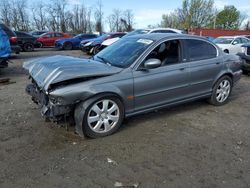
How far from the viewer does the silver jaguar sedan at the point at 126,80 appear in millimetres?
4332

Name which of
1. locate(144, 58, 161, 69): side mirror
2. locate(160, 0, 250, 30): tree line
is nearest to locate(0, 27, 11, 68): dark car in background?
locate(144, 58, 161, 69): side mirror

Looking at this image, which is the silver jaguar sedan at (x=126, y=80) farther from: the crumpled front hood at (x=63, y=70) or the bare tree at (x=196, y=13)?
the bare tree at (x=196, y=13)

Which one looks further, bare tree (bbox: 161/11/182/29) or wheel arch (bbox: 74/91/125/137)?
bare tree (bbox: 161/11/182/29)

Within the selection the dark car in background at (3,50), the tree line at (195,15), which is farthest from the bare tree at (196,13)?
the dark car in background at (3,50)

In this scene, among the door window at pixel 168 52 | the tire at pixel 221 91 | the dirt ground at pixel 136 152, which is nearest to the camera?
the dirt ground at pixel 136 152

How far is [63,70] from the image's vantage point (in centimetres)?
430

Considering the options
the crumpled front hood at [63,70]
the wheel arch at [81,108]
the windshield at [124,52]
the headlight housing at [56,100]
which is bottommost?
the wheel arch at [81,108]

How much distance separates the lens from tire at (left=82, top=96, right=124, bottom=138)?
446 cm

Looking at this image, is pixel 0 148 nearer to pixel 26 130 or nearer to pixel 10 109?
pixel 26 130

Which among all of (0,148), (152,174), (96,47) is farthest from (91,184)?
(96,47)

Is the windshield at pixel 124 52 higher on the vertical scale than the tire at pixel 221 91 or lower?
higher

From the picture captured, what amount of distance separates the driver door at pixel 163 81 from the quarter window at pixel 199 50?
252 mm

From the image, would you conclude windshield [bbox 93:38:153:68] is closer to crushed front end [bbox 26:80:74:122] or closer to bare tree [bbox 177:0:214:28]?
crushed front end [bbox 26:80:74:122]

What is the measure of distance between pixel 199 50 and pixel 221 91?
46.8 inches
